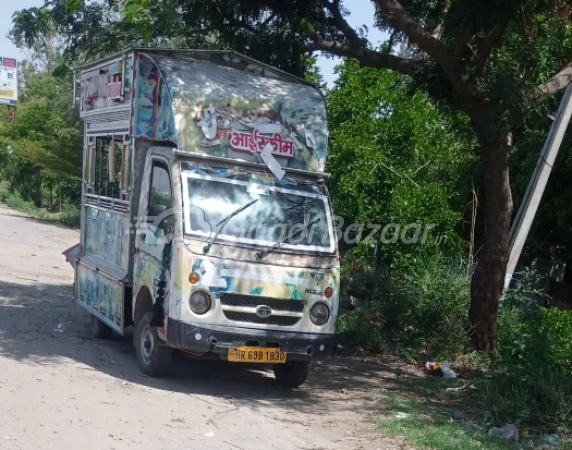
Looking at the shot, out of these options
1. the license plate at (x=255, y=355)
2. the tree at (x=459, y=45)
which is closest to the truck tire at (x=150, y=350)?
the license plate at (x=255, y=355)

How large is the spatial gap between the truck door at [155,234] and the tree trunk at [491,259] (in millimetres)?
4152

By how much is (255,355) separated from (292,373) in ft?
3.52

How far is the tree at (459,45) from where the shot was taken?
9562 millimetres

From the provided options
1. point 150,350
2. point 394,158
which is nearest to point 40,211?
point 394,158

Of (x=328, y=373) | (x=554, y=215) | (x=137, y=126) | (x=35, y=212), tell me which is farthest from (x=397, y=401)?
(x=35, y=212)

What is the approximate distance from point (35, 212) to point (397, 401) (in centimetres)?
3167

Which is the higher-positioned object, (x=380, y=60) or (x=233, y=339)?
(x=380, y=60)

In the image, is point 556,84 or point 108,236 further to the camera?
point 108,236

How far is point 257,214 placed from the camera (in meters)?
8.77

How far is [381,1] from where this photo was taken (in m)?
10.1

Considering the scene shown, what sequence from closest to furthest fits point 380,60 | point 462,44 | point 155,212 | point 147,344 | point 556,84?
point 155,212
point 147,344
point 462,44
point 556,84
point 380,60

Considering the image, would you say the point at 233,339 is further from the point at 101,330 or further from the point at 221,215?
the point at 101,330

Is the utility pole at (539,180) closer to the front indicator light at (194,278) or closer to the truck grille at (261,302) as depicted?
the truck grille at (261,302)

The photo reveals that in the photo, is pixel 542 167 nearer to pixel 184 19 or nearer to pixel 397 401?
pixel 397 401
